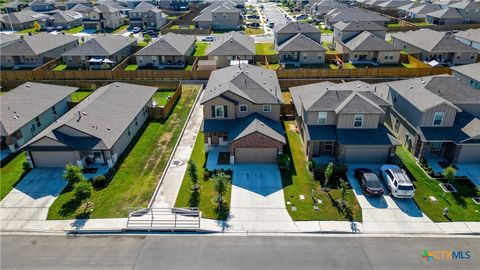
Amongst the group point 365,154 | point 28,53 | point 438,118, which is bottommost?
point 365,154

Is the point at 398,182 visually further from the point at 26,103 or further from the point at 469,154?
the point at 26,103

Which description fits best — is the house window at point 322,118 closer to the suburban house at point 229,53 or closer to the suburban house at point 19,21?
the suburban house at point 229,53

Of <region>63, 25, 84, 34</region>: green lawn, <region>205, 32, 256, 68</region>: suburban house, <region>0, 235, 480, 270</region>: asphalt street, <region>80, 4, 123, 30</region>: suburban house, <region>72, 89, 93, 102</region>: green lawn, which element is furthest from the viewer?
<region>80, 4, 123, 30</region>: suburban house

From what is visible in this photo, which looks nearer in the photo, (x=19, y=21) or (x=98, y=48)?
(x=98, y=48)

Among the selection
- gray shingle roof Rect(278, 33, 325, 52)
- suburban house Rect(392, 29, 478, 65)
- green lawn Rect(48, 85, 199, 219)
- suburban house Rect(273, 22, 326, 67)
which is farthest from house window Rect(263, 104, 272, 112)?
suburban house Rect(392, 29, 478, 65)

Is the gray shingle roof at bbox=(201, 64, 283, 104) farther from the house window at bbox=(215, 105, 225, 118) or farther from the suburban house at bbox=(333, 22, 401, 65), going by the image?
the suburban house at bbox=(333, 22, 401, 65)

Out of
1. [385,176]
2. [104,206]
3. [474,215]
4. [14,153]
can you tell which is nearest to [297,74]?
[385,176]

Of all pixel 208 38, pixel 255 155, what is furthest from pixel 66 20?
pixel 255 155
